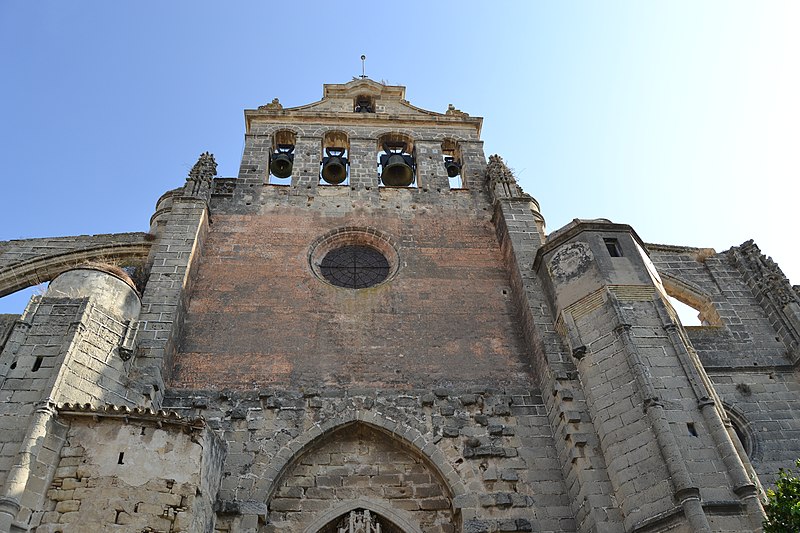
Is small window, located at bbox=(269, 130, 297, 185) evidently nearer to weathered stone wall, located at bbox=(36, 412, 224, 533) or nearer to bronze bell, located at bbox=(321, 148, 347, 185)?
bronze bell, located at bbox=(321, 148, 347, 185)

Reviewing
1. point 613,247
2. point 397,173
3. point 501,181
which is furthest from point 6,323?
point 613,247

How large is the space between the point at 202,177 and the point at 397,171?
4.45 m

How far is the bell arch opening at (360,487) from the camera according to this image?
30.1 ft

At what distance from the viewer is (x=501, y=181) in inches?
581

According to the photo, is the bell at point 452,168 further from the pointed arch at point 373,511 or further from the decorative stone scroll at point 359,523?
the decorative stone scroll at point 359,523

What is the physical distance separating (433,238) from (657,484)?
22.0 feet

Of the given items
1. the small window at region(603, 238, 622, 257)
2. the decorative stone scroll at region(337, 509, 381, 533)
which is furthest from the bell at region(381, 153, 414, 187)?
the decorative stone scroll at region(337, 509, 381, 533)

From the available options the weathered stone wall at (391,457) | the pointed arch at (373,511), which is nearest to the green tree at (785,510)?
the weathered stone wall at (391,457)

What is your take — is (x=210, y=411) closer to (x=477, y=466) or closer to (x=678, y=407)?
(x=477, y=466)

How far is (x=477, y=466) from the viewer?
9648 mm

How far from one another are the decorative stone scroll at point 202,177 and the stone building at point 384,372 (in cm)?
7

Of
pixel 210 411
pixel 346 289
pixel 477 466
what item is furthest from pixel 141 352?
pixel 477 466

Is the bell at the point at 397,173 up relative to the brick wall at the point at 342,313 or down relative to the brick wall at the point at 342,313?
up

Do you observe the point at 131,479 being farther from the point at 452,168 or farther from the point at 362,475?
the point at 452,168
